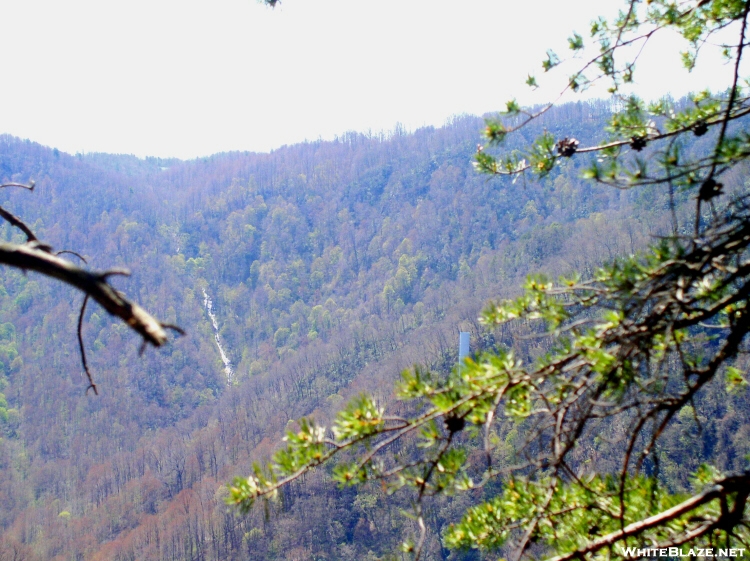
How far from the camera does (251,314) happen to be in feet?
372

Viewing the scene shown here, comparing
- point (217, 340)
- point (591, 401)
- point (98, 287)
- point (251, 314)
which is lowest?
point (217, 340)

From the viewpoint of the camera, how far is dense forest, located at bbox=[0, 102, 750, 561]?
63812 millimetres

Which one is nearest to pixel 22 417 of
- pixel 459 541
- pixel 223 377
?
pixel 223 377

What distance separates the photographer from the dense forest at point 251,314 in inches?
2512

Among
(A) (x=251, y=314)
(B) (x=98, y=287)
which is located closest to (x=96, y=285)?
(B) (x=98, y=287)

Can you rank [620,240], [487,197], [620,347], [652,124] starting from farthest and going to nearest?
[487,197]
[620,240]
[652,124]
[620,347]

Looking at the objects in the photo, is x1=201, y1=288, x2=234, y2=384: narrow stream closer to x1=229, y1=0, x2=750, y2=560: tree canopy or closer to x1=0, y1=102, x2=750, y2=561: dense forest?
x1=0, y1=102, x2=750, y2=561: dense forest

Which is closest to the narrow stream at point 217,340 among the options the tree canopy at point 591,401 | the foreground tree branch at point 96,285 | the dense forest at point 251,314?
the dense forest at point 251,314

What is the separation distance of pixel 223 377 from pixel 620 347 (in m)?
106

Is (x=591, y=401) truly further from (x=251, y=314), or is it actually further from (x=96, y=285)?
(x=251, y=314)

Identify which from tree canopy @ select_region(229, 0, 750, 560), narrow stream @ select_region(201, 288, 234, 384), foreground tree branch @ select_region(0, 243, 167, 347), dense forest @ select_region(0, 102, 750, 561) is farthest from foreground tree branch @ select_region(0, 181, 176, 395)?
narrow stream @ select_region(201, 288, 234, 384)

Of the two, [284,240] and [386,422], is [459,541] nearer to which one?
[386,422]

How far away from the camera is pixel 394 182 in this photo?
126875mm

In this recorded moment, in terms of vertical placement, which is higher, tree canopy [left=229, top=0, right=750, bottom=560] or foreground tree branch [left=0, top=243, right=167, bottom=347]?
foreground tree branch [left=0, top=243, right=167, bottom=347]
